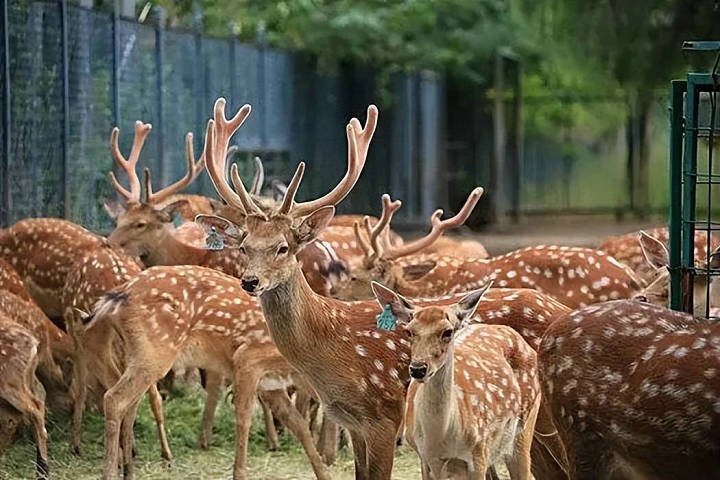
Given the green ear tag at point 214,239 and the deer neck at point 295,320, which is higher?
the green ear tag at point 214,239

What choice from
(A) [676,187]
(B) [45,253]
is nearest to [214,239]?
(A) [676,187]

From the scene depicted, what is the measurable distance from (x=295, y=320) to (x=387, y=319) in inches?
20.8

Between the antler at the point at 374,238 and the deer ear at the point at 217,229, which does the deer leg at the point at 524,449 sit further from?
the antler at the point at 374,238

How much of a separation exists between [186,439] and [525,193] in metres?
15.4

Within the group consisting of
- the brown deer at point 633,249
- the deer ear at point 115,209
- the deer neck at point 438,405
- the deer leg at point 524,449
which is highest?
the deer ear at point 115,209

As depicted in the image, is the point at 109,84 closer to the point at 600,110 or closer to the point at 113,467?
the point at 113,467

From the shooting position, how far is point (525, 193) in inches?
936

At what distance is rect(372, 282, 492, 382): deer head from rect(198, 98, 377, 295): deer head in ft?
1.57

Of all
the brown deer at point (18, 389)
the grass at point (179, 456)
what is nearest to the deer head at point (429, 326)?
the grass at point (179, 456)

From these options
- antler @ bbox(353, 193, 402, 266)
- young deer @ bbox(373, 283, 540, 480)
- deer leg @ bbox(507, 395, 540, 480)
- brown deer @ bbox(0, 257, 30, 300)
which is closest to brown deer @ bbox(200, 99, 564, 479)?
young deer @ bbox(373, 283, 540, 480)

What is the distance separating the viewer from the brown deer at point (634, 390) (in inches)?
202

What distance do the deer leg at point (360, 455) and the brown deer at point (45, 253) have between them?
2976 millimetres

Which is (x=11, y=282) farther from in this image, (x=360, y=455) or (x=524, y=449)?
(x=524, y=449)

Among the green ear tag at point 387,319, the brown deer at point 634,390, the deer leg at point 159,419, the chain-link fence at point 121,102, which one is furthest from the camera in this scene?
the chain-link fence at point 121,102
